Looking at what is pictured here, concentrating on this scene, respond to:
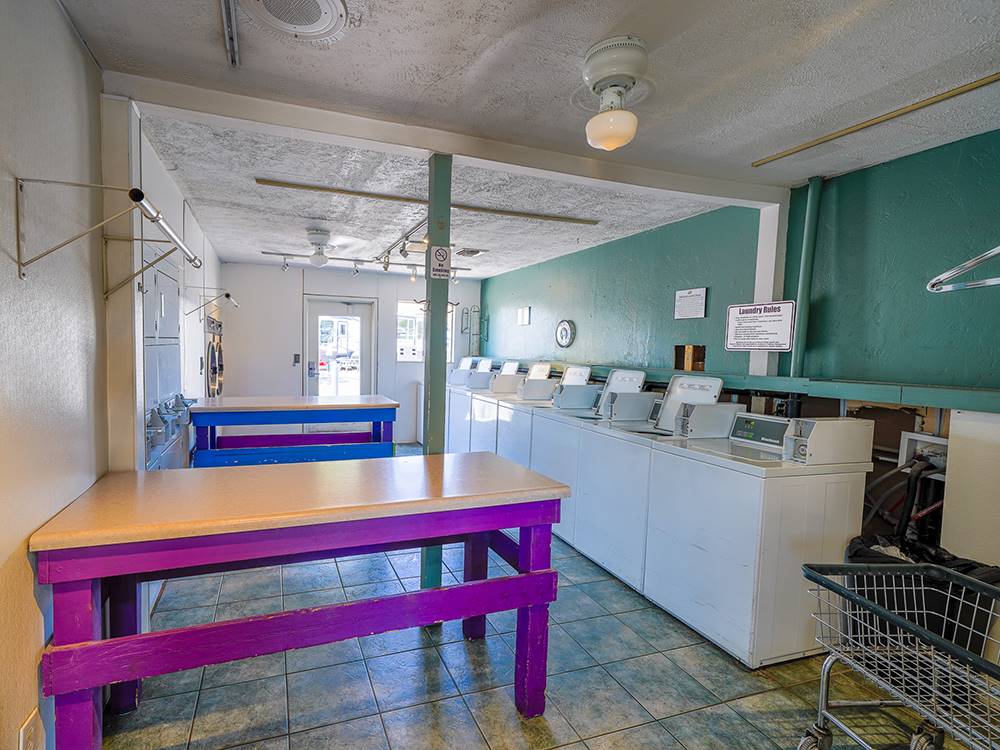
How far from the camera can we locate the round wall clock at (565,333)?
5312 millimetres

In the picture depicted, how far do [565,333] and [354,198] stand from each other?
8.62 feet

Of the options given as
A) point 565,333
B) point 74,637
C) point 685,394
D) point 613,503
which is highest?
point 565,333

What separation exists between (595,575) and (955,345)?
7.39 ft

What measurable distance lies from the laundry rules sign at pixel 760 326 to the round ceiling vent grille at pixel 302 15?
277 cm

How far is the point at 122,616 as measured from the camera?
1879 millimetres

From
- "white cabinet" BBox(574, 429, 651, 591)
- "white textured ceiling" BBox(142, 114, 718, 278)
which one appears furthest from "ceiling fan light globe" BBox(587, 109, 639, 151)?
"white cabinet" BBox(574, 429, 651, 591)

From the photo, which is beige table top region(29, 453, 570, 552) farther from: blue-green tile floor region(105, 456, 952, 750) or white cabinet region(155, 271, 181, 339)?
white cabinet region(155, 271, 181, 339)

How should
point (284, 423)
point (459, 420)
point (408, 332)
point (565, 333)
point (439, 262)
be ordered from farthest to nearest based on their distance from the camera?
point (408, 332), point (459, 420), point (565, 333), point (284, 423), point (439, 262)

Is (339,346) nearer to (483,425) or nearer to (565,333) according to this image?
(483,425)

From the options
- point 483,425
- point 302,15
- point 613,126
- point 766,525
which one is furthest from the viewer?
point 483,425

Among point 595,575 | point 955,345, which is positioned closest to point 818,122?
point 955,345

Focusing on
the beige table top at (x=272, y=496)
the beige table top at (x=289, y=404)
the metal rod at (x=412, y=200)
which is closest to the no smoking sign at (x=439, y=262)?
the beige table top at (x=272, y=496)

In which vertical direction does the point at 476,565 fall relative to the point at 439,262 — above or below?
below

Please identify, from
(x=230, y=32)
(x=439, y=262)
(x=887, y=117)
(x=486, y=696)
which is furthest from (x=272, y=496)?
(x=887, y=117)
